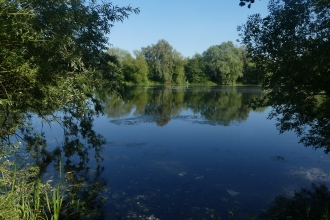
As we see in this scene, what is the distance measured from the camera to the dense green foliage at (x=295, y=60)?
493cm

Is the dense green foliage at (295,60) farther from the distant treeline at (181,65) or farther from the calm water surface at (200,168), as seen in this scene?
the distant treeline at (181,65)

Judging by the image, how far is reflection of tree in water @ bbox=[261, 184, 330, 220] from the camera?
16.3 ft

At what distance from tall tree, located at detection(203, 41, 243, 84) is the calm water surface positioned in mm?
43382

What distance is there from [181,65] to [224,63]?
11.4 m

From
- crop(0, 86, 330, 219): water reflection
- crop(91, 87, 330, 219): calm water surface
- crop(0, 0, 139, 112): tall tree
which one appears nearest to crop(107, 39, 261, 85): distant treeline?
crop(91, 87, 330, 219): calm water surface

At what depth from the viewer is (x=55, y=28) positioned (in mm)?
4109

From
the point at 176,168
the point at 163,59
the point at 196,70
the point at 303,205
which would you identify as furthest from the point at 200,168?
the point at 196,70

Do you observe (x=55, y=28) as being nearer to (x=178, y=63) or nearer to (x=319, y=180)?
(x=319, y=180)

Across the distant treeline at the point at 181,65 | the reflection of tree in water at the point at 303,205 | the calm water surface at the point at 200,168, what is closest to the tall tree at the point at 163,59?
the distant treeline at the point at 181,65

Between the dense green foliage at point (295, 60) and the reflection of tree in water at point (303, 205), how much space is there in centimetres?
119

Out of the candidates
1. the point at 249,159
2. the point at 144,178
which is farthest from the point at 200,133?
the point at 144,178

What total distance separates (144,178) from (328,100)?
521cm

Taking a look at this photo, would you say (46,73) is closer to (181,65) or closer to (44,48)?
(44,48)

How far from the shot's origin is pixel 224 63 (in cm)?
5622
